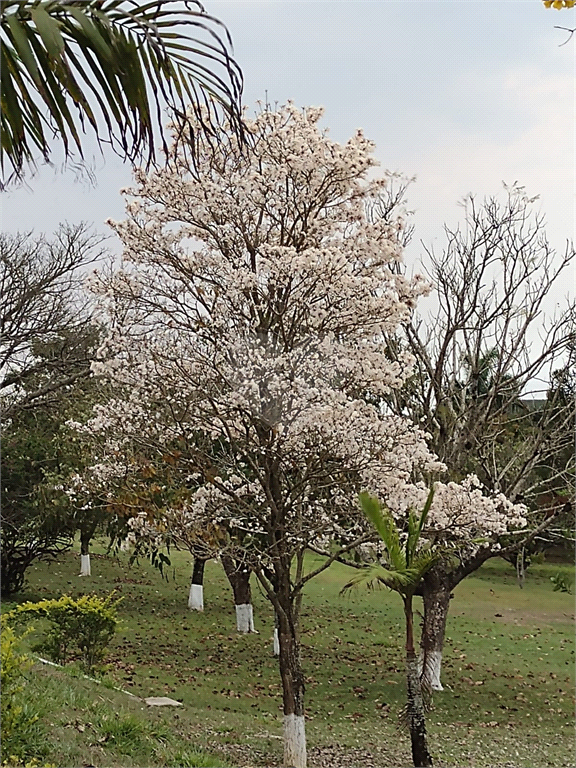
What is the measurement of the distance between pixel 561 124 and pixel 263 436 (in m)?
3.23

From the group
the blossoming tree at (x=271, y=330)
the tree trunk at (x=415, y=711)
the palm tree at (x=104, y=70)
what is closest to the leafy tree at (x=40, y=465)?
the blossoming tree at (x=271, y=330)

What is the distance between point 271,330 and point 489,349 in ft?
15.9

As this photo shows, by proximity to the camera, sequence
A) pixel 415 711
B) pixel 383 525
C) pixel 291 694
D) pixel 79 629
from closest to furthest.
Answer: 1. pixel 383 525
2. pixel 415 711
3. pixel 291 694
4. pixel 79 629

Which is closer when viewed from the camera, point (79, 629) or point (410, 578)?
point (410, 578)

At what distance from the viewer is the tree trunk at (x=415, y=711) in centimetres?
427

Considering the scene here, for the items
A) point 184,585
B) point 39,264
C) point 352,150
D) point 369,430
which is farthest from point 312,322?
point 184,585

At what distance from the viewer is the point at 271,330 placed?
Answer: 5117mm

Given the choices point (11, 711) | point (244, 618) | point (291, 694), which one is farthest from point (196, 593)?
point (11, 711)

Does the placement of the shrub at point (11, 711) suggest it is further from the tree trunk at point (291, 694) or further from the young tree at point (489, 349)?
the young tree at point (489, 349)

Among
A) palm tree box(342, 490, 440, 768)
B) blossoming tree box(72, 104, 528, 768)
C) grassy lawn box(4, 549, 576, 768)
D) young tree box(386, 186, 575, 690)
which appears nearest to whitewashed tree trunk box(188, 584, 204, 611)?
grassy lawn box(4, 549, 576, 768)

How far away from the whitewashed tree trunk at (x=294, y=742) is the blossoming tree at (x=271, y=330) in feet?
0.04

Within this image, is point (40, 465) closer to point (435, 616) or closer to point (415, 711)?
point (435, 616)

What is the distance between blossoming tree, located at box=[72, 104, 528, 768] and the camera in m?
4.86

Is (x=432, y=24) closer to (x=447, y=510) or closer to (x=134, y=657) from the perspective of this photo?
(x=447, y=510)
